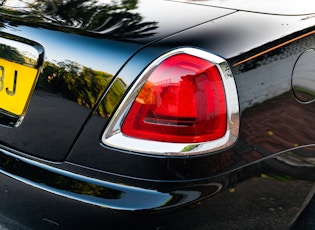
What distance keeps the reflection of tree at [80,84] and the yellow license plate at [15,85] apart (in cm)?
6

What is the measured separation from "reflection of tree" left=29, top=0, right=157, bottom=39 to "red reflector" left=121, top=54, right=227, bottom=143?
178 mm

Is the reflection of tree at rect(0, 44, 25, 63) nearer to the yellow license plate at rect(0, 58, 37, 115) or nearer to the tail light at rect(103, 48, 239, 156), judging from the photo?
the yellow license plate at rect(0, 58, 37, 115)

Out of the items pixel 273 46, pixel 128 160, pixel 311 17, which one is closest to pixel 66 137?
pixel 128 160

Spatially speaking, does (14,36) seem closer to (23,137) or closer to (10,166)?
(23,137)

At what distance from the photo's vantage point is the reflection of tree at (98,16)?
163cm

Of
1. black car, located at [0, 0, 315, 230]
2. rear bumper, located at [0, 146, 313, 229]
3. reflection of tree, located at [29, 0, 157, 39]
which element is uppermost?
reflection of tree, located at [29, 0, 157, 39]

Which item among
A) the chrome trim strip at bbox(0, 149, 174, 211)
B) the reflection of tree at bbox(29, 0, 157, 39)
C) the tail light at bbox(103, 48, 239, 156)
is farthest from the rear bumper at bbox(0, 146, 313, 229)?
the reflection of tree at bbox(29, 0, 157, 39)

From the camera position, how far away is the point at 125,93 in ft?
5.07

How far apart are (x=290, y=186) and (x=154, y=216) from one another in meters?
0.61

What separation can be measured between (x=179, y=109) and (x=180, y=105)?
0.01 meters

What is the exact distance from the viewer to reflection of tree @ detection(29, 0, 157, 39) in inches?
64.1

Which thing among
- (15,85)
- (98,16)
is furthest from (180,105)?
(15,85)

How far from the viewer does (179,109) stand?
1.54m

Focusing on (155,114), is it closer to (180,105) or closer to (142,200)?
(180,105)
